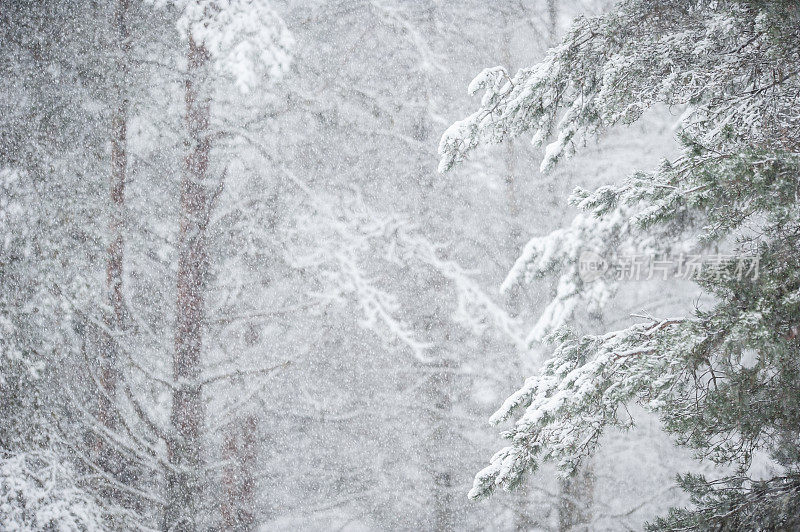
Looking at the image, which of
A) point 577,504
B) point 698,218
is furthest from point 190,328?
point 698,218

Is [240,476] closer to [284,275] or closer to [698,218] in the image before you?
[284,275]

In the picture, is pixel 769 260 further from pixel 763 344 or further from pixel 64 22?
pixel 64 22

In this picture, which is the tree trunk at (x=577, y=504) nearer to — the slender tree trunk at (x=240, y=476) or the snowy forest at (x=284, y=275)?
the snowy forest at (x=284, y=275)

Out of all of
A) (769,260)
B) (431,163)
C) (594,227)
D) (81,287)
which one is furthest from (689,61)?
(81,287)

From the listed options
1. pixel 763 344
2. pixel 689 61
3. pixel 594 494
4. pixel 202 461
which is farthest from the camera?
pixel 594 494

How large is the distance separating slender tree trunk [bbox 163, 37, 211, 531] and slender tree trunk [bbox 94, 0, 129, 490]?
765mm

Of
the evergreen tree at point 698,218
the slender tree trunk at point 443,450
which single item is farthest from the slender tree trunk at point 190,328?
the evergreen tree at point 698,218

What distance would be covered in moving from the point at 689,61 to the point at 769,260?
1.22m

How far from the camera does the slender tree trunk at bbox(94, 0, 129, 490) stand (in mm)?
7273

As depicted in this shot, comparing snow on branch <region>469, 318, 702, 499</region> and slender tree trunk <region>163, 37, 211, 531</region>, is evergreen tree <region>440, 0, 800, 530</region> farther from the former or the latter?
slender tree trunk <region>163, 37, 211, 531</region>

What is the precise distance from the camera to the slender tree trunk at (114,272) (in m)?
7.27

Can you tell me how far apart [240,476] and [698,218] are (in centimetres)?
634

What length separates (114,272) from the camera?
296 inches

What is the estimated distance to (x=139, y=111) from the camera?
778cm
